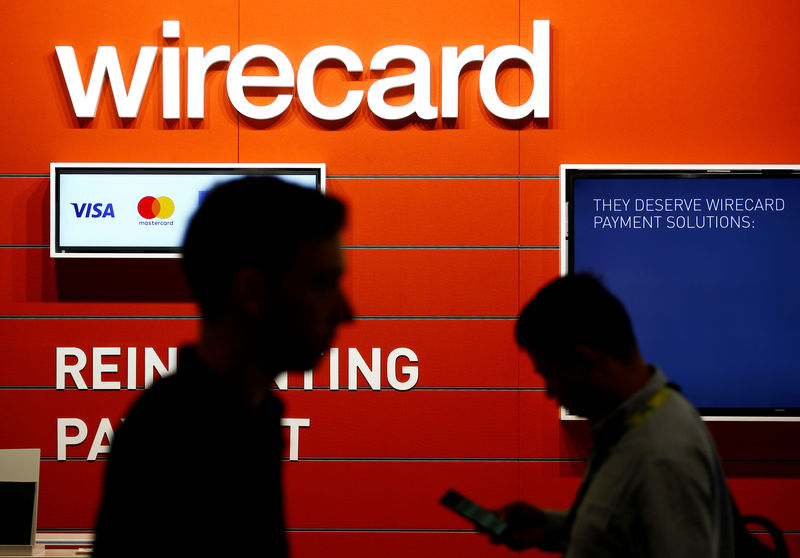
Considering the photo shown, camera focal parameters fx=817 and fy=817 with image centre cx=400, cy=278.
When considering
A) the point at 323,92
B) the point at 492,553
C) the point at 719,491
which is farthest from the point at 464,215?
the point at 719,491

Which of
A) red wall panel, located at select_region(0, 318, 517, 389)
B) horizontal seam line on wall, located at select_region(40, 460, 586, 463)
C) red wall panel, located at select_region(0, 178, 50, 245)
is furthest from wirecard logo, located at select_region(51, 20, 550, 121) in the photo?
horizontal seam line on wall, located at select_region(40, 460, 586, 463)

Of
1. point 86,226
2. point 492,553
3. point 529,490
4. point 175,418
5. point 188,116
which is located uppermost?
point 188,116

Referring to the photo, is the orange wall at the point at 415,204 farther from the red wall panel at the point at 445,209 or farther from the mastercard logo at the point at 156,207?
the mastercard logo at the point at 156,207

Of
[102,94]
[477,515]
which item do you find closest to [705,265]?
[477,515]

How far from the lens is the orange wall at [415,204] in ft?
11.6

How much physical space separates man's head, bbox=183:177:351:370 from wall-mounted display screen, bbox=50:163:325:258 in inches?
94.8

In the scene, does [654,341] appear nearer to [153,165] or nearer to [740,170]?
[740,170]

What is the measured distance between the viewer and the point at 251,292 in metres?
1.02

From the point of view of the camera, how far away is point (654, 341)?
341 cm

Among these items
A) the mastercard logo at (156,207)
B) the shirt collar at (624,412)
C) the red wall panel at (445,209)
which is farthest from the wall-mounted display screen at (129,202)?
the shirt collar at (624,412)

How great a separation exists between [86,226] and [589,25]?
232 centimetres

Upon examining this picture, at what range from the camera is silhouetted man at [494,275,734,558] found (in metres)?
1.35

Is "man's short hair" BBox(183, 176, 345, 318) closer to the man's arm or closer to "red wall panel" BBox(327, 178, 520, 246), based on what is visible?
the man's arm

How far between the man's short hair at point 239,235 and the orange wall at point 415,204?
8.23ft
